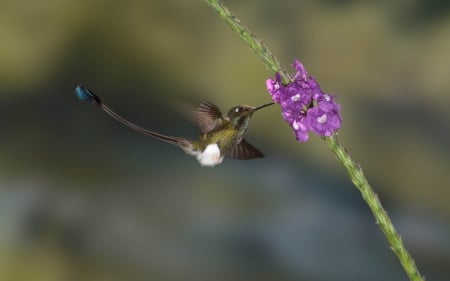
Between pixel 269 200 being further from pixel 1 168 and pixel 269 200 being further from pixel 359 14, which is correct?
pixel 1 168

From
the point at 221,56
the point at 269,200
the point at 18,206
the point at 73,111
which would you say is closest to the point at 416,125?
the point at 269,200

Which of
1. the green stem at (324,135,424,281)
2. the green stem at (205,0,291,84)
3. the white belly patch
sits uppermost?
the white belly patch

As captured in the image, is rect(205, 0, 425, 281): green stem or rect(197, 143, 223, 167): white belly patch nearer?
rect(205, 0, 425, 281): green stem

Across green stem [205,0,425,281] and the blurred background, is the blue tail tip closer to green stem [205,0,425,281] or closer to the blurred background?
green stem [205,0,425,281]

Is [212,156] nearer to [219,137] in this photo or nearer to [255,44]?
[219,137]

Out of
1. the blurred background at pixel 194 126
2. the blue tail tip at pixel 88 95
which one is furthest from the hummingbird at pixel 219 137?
the blurred background at pixel 194 126

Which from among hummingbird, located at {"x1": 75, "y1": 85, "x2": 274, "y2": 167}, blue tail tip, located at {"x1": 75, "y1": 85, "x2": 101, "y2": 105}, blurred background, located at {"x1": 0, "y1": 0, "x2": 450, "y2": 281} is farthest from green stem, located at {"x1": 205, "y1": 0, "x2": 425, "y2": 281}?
blurred background, located at {"x1": 0, "y1": 0, "x2": 450, "y2": 281}
